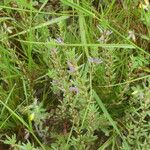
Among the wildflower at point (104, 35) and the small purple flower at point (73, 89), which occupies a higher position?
the wildflower at point (104, 35)

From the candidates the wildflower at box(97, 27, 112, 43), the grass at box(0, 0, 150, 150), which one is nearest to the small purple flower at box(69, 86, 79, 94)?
the grass at box(0, 0, 150, 150)

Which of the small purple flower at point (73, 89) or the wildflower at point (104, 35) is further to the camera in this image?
the wildflower at point (104, 35)

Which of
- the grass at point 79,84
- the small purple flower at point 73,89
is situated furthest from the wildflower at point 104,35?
the small purple flower at point 73,89

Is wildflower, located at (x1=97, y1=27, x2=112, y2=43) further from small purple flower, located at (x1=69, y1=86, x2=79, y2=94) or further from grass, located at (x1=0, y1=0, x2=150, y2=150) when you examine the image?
small purple flower, located at (x1=69, y1=86, x2=79, y2=94)

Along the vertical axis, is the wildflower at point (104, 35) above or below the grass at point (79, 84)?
above

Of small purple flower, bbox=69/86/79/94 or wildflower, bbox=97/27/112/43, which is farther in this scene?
wildflower, bbox=97/27/112/43

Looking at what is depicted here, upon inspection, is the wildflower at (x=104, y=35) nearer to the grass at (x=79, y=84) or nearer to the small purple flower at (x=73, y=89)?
the grass at (x=79, y=84)

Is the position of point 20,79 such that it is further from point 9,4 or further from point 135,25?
point 135,25

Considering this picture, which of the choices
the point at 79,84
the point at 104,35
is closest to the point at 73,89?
the point at 79,84

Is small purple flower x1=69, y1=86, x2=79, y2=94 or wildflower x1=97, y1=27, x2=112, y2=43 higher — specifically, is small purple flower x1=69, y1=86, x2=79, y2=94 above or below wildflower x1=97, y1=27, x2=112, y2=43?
below
